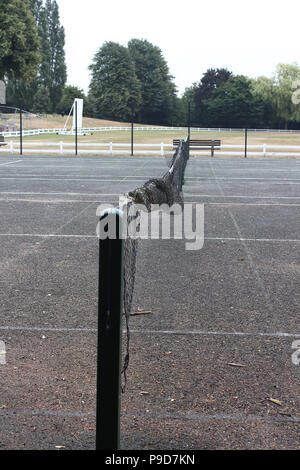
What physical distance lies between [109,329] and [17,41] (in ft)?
200

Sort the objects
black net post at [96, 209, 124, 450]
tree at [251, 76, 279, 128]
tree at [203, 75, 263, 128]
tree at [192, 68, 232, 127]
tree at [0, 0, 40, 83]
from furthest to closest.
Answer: tree at [192, 68, 232, 127] < tree at [251, 76, 279, 128] < tree at [203, 75, 263, 128] < tree at [0, 0, 40, 83] < black net post at [96, 209, 124, 450]

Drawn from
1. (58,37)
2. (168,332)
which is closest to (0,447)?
(168,332)

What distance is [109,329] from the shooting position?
309 cm

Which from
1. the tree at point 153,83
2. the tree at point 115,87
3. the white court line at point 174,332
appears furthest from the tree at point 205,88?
the white court line at point 174,332

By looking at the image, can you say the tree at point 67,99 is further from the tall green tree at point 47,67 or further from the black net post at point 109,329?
the black net post at point 109,329

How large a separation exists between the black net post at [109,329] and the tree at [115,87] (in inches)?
4082

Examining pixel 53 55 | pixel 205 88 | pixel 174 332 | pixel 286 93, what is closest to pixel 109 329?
pixel 174 332

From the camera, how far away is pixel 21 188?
1873 cm

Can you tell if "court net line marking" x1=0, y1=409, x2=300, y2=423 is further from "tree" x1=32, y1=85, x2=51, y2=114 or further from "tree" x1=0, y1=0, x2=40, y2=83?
"tree" x1=32, y1=85, x2=51, y2=114

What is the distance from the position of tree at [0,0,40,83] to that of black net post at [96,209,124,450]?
192ft

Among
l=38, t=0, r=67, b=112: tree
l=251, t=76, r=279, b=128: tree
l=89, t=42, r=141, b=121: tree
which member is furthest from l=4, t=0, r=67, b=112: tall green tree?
l=251, t=76, r=279, b=128: tree

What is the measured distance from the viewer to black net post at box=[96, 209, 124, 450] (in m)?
3.00

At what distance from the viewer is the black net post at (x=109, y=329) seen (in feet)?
9.85
